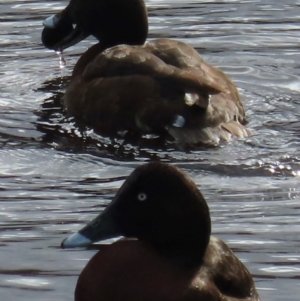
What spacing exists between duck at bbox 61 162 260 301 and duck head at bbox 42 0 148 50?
4.17 meters

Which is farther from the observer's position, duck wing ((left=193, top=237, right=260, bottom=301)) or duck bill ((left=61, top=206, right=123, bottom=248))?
duck bill ((left=61, top=206, right=123, bottom=248))

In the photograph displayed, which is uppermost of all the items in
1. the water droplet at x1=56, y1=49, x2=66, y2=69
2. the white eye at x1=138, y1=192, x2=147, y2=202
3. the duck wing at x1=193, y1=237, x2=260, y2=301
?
the white eye at x1=138, y1=192, x2=147, y2=202

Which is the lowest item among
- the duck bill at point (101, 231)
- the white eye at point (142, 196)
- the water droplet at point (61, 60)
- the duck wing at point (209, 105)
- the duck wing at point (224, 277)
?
the water droplet at point (61, 60)

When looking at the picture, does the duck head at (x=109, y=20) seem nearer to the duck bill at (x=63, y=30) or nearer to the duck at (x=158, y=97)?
the duck bill at (x=63, y=30)

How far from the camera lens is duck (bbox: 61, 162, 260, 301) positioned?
5.25 m

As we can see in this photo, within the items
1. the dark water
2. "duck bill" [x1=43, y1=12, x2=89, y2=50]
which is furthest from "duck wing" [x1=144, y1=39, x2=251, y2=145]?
"duck bill" [x1=43, y1=12, x2=89, y2=50]

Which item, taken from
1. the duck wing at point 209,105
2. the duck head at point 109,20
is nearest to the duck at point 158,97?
the duck wing at point 209,105

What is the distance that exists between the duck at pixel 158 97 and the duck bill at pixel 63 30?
710mm

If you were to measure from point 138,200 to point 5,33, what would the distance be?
18.5ft

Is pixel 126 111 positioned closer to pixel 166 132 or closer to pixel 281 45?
pixel 166 132

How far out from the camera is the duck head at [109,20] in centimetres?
948

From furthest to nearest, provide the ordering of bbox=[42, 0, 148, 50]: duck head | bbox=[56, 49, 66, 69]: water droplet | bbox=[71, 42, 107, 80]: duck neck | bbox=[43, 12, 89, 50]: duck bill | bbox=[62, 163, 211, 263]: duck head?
bbox=[56, 49, 66, 69]: water droplet → bbox=[43, 12, 89, 50]: duck bill → bbox=[42, 0, 148, 50]: duck head → bbox=[71, 42, 107, 80]: duck neck → bbox=[62, 163, 211, 263]: duck head

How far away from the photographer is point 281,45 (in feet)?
34.3

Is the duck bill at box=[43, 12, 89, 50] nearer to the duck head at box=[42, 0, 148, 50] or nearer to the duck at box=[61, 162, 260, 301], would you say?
the duck head at box=[42, 0, 148, 50]
